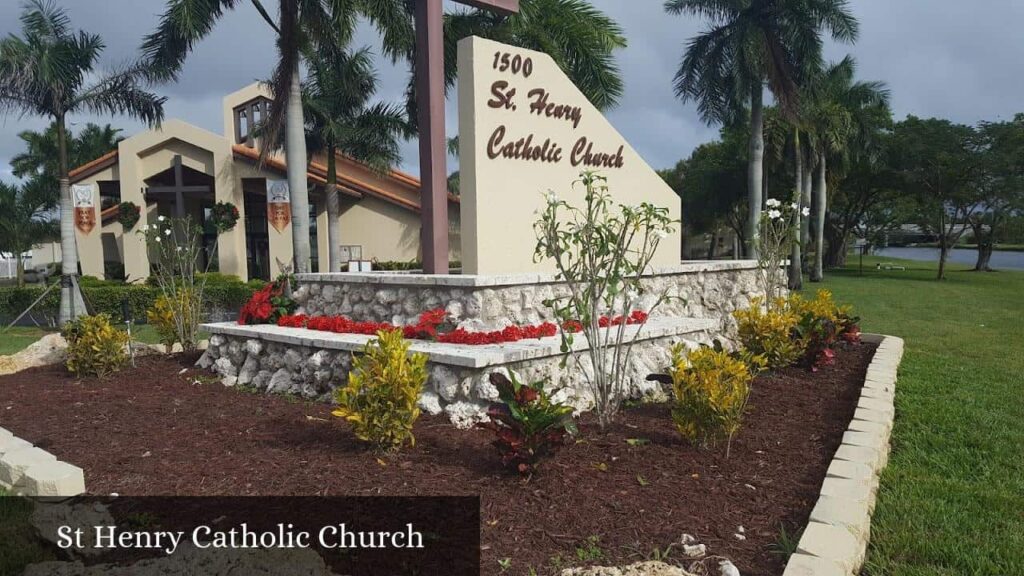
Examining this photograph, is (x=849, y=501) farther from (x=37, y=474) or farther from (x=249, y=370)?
(x=249, y=370)

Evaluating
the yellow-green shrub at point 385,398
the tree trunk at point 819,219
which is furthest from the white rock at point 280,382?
the tree trunk at point 819,219

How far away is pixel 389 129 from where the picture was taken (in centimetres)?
1988

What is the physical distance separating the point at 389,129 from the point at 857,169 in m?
27.4

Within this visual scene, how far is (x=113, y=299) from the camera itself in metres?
16.5

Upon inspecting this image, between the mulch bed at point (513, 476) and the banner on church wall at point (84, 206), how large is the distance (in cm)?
2060

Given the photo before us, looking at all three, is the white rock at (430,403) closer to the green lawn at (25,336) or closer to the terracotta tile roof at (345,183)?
the green lawn at (25,336)

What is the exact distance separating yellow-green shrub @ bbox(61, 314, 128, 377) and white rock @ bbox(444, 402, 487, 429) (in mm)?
4560

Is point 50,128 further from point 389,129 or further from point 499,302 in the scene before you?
point 499,302

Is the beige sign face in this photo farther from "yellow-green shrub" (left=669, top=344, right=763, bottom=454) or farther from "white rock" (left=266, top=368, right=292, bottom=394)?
"yellow-green shrub" (left=669, top=344, right=763, bottom=454)

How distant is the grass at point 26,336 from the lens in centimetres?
1124

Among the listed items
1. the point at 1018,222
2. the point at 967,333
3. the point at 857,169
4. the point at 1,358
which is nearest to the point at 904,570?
the point at 1,358

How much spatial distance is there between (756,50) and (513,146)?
48.5 ft

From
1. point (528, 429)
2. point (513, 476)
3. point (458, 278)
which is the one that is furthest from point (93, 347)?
point (528, 429)

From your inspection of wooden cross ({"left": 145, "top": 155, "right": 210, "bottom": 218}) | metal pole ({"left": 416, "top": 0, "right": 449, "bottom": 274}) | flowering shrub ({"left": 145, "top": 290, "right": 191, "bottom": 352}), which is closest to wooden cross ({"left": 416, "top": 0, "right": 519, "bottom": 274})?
metal pole ({"left": 416, "top": 0, "right": 449, "bottom": 274})
